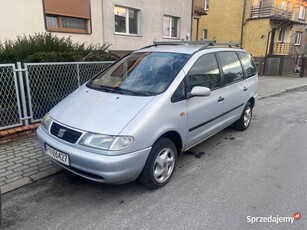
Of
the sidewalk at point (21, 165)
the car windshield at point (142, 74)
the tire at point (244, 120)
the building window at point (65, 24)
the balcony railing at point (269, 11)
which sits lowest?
the sidewalk at point (21, 165)

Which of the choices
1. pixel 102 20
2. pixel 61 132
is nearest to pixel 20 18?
pixel 102 20

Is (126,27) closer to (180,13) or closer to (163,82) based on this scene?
(180,13)

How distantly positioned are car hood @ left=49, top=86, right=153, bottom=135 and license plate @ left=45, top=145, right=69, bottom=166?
1.07 ft

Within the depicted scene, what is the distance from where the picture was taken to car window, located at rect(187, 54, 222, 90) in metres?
3.34

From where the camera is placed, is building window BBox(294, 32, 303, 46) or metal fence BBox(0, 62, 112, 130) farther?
building window BBox(294, 32, 303, 46)

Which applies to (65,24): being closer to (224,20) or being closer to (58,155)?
(58,155)

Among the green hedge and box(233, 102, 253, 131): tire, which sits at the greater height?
the green hedge

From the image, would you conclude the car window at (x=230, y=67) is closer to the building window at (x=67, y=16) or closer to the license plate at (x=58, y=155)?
the license plate at (x=58, y=155)

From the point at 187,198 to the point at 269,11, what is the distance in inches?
789

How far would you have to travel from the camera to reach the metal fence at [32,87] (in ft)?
13.6

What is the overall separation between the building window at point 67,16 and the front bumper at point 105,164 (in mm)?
5946

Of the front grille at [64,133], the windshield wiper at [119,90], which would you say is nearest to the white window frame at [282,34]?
the windshield wiper at [119,90]

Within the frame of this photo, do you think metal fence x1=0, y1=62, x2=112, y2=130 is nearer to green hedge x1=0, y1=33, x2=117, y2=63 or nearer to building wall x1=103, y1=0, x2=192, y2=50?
green hedge x1=0, y1=33, x2=117, y2=63

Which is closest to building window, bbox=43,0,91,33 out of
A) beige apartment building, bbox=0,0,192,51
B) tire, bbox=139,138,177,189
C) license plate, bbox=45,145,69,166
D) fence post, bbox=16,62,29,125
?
beige apartment building, bbox=0,0,192,51
